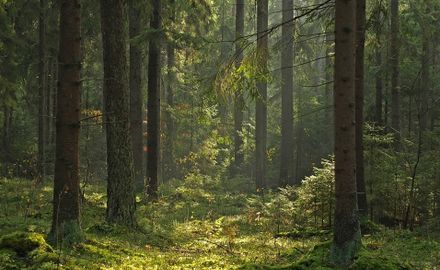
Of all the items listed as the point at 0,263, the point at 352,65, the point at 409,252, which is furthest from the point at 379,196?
the point at 0,263

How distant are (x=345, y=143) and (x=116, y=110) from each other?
6380 mm

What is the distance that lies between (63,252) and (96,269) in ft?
3.06

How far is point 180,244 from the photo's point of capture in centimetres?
1155

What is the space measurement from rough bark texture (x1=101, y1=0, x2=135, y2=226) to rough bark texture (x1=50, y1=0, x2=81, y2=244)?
305 cm

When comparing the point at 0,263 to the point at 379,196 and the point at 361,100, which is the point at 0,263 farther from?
the point at 379,196

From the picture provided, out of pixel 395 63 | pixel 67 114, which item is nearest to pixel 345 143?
pixel 67 114

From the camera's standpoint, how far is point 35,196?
51.4 feet

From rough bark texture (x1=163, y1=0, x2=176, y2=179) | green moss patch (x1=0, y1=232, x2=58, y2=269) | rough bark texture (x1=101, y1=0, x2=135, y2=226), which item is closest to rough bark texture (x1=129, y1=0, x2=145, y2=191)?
rough bark texture (x1=101, y1=0, x2=135, y2=226)

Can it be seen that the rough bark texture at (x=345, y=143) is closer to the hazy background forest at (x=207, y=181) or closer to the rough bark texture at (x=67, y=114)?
the hazy background forest at (x=207, y=181)

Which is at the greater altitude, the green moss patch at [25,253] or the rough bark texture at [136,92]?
the rough bark texture at [136,92]

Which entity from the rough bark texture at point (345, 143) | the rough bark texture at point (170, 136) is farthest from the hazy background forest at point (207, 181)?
the rough bark texture at point (170, 136)

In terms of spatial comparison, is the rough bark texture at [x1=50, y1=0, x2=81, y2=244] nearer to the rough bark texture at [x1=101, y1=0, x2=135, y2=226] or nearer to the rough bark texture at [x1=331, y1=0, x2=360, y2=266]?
the rough bark texture at [x1=101, y1=0, x2=135, y2=226]

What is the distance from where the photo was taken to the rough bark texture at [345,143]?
7082 millimetres

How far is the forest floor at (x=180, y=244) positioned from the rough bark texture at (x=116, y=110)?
2.44 ft
